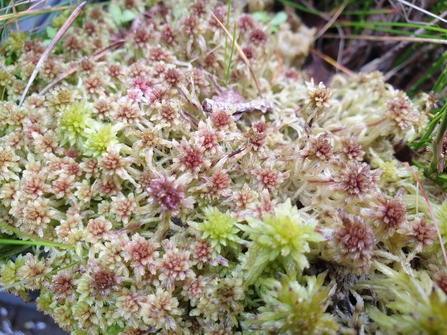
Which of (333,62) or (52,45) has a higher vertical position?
(52,45)

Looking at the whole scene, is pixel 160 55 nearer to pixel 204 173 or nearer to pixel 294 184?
pixel 204 173

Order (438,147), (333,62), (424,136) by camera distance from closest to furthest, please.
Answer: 1. (438,147)
2. (424,136)
3. (333,62)

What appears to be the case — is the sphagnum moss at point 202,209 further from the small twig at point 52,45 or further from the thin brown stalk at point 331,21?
the thin brown stalk at point 331,21

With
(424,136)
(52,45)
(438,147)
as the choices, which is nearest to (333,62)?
(424,136)

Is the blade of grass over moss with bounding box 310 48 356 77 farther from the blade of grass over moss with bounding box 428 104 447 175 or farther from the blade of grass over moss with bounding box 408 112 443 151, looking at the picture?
the blade of grass over moss with bounding box 428 104 447 175

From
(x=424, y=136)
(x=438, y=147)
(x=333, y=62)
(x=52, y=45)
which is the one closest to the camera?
(x=438, y=147)

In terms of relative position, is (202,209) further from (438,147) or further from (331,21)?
(331,21)

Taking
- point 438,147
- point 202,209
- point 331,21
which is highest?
point 331,21

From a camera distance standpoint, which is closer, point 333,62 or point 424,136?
point 424,136

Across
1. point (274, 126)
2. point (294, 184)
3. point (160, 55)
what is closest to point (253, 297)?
point (294, 184)

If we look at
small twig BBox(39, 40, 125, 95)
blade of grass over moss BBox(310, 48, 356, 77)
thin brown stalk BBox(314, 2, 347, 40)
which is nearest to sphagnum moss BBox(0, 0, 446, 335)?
small twig BBox(39, 40, 125, 95)

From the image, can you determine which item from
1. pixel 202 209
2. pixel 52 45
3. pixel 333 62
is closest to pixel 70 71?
pixel 52 45
